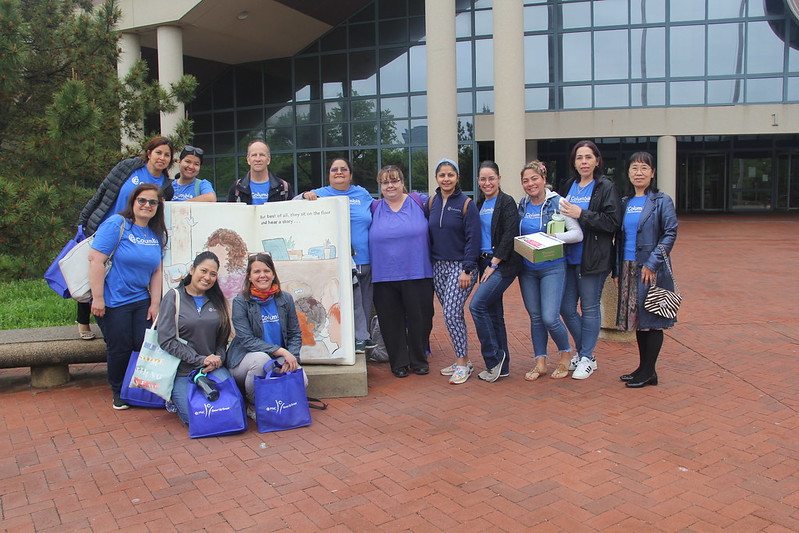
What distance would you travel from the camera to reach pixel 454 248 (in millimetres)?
5508

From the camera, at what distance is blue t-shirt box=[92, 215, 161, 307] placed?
4754 mm

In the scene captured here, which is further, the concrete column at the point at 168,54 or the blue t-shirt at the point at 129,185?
the concrete column at the point at 168,54

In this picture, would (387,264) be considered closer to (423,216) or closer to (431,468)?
(423,216)

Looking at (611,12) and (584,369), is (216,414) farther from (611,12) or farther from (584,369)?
(611,12)

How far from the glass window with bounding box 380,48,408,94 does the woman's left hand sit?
53.9 feet

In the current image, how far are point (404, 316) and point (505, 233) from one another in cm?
116

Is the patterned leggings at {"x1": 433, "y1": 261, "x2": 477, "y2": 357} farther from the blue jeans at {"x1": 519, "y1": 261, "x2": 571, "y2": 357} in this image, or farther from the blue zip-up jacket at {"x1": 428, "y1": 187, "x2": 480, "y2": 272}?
the blue jeans at {"x1": 519, "y1": 261, "x2": 571, "y2": 357}

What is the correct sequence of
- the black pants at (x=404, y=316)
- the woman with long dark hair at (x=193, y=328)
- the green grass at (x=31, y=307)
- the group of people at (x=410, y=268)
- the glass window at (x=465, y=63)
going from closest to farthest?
1. the woman with long dark hair at (x=193, y=328)
2. the group of people at (x=410, y=268)
3. the black pants at (x=404, y=316)
4. the green grass at (x=31, y=307)
5. the glass window at (x=465, y=63)

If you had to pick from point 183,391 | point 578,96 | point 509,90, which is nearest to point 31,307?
point 183,391

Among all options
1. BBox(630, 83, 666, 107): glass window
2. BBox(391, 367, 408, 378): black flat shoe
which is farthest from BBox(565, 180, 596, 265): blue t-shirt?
BBox(630, 83, 666, 107): glass window

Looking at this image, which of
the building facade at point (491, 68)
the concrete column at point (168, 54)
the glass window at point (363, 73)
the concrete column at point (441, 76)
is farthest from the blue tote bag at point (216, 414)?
the glass window at point (363, 73)

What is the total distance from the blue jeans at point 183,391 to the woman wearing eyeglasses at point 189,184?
5.00 ft

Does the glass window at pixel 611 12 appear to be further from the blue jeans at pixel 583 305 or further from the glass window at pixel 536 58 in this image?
the blue jeans at pixel 583 305

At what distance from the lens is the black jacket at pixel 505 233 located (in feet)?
17.6
